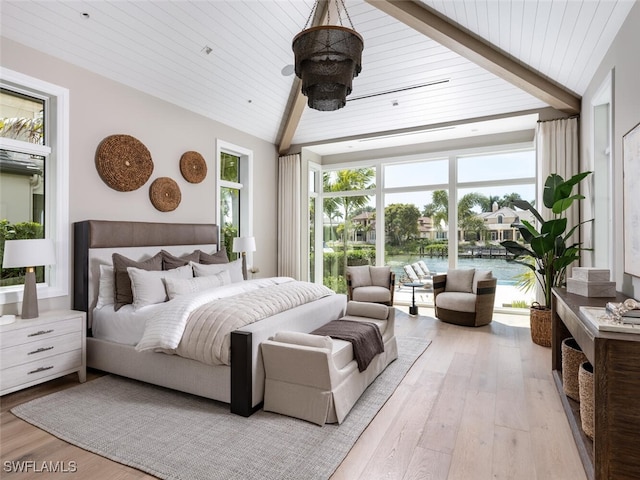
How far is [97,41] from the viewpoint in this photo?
133 inches

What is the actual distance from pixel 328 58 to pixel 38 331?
118 inches

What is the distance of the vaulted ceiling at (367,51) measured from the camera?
3076mm

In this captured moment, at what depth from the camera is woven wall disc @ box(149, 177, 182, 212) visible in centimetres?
427

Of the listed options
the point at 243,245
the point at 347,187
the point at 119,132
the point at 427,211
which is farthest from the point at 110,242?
the point at 427,211

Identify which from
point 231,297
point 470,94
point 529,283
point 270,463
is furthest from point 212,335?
point 529,283

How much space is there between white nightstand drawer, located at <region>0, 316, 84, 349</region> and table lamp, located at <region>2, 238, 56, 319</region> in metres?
0.15

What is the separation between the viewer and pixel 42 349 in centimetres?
279

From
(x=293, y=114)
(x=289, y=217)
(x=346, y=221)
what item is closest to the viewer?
(x=293, y=114)

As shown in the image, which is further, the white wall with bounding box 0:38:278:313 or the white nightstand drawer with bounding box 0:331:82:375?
the white wall with bounding box 0:38:278:313

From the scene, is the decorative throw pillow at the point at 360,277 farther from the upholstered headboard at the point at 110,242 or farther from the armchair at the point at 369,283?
the upholstered headboard at the point at 110,242

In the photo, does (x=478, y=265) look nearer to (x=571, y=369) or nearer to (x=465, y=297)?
(x=465, y=297)

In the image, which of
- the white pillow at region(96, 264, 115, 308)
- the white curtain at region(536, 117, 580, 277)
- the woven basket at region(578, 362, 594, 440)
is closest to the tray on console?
the woven basket at region(578, 362, 594, 440)

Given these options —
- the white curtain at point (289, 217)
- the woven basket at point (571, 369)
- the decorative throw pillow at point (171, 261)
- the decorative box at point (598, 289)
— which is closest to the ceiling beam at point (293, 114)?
the white curtain at point (289, 217)

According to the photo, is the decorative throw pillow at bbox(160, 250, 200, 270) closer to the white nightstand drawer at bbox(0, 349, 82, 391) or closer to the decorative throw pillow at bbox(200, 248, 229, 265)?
the decorative throw pillow at bbox(200, 248, 229, 265)
